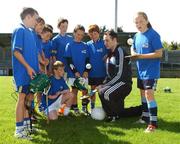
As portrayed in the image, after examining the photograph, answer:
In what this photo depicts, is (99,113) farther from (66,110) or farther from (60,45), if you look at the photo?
(60,45)

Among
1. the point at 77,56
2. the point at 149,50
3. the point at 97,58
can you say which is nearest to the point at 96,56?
the point at 97,58

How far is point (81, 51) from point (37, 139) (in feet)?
8.94

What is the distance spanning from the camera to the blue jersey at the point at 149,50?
24.0 ft

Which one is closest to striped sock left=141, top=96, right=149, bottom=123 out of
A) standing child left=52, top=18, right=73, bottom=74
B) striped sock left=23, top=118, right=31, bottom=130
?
standing child left=52, top=18, right=73, bottom=74

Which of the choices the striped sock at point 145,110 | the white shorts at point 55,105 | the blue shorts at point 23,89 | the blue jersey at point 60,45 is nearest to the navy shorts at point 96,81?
the blue jersey at point 60,45

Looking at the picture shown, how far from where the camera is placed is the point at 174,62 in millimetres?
57938

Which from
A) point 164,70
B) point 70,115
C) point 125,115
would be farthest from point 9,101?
point 164,70

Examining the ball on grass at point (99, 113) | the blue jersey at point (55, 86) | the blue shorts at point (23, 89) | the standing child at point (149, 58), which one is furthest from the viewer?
the blue jersey at point (55, 86)

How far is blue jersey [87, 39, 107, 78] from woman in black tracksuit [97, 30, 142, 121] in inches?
24.8

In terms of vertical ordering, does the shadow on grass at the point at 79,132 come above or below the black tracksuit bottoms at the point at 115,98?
below

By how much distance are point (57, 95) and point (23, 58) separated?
221 cm

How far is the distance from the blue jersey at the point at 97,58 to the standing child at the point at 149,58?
1.47m

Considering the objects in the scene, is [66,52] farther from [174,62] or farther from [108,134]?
[174,62]

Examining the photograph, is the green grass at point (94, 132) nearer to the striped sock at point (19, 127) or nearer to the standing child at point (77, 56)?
the striped sock at point (19, 127)
